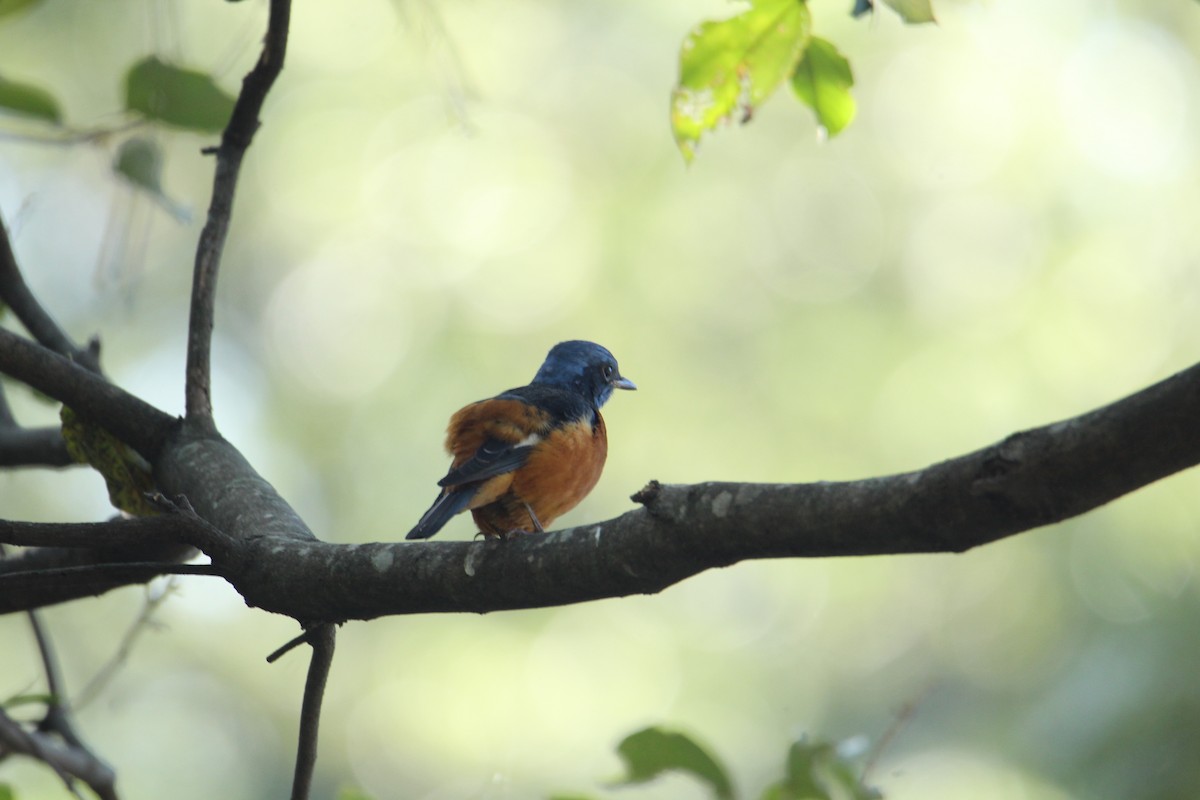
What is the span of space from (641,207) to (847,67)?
30.1 feet

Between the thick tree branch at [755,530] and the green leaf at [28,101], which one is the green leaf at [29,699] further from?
the green leaf at [28,101]

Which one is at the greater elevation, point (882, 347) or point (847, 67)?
point (882, 347)

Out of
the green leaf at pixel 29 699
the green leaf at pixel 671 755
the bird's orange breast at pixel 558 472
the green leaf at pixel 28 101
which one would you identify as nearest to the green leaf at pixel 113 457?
the green leaf at pixel 29 699

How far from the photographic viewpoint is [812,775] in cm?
259

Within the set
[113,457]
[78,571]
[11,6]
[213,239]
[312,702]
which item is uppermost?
[11,6]

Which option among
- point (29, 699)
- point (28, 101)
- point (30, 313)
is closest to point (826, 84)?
point (28, 101)

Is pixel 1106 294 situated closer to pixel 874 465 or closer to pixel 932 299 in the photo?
pixel 932 299

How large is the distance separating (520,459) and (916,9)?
2011 millimetres

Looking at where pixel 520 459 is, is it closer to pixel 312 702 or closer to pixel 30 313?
pixel 312 702

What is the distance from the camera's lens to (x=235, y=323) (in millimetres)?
12344

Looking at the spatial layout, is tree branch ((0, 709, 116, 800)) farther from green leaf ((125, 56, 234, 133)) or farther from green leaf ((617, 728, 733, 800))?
green leaf ((125, 56, 234, 133))

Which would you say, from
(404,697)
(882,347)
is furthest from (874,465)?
(404,697)

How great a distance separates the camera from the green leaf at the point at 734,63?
256 centimetres

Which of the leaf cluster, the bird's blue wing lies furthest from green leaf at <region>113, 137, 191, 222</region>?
the leaf cluster
